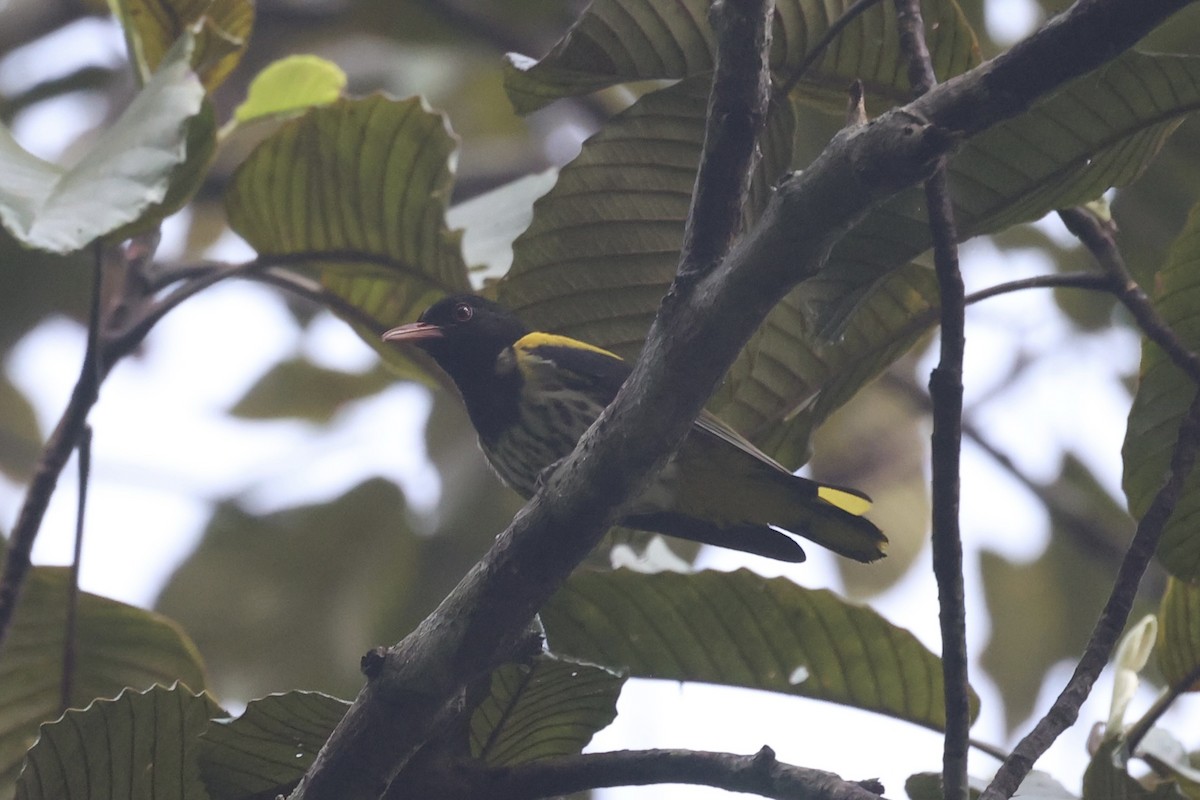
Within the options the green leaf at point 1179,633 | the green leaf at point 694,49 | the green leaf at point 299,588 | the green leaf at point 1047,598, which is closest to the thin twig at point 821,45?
the green leaf at point 694,49

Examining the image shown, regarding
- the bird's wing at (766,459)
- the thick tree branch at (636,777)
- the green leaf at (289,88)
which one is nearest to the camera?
the thick tree branch at (636,777)

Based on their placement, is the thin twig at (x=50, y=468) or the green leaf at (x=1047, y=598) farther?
the green leaf at (x=1047, y=598)

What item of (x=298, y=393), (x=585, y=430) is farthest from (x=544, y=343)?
(x=298, y=393)

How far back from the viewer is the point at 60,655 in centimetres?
293

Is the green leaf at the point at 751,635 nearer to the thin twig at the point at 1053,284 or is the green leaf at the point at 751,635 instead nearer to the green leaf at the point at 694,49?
the thin twig at the point at 1053,284

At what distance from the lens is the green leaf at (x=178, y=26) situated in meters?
3.09

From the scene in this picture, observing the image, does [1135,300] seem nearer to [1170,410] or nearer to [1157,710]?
[1170,410]

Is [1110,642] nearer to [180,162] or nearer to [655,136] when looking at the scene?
[655,136]

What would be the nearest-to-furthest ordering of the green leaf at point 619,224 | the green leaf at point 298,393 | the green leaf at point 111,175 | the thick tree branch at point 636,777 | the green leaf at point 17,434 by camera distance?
1. the thick tree branch at point 636,777
2. the green leaf at point 111,175
3. the green leaf at point 619,224
4. the green leaf at point 298,393
5. the green leaf at point 17,434

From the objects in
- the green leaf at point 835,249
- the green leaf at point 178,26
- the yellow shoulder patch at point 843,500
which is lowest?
the yellow shoulder patch at point 843,500

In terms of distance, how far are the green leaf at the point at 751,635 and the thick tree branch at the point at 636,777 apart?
1.86 ft

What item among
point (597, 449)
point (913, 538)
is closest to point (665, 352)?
point (597, 449)

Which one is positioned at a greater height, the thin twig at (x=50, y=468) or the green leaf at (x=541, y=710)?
the thin twig at (x=50, y=468)

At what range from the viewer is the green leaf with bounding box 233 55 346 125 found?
3393 mm
